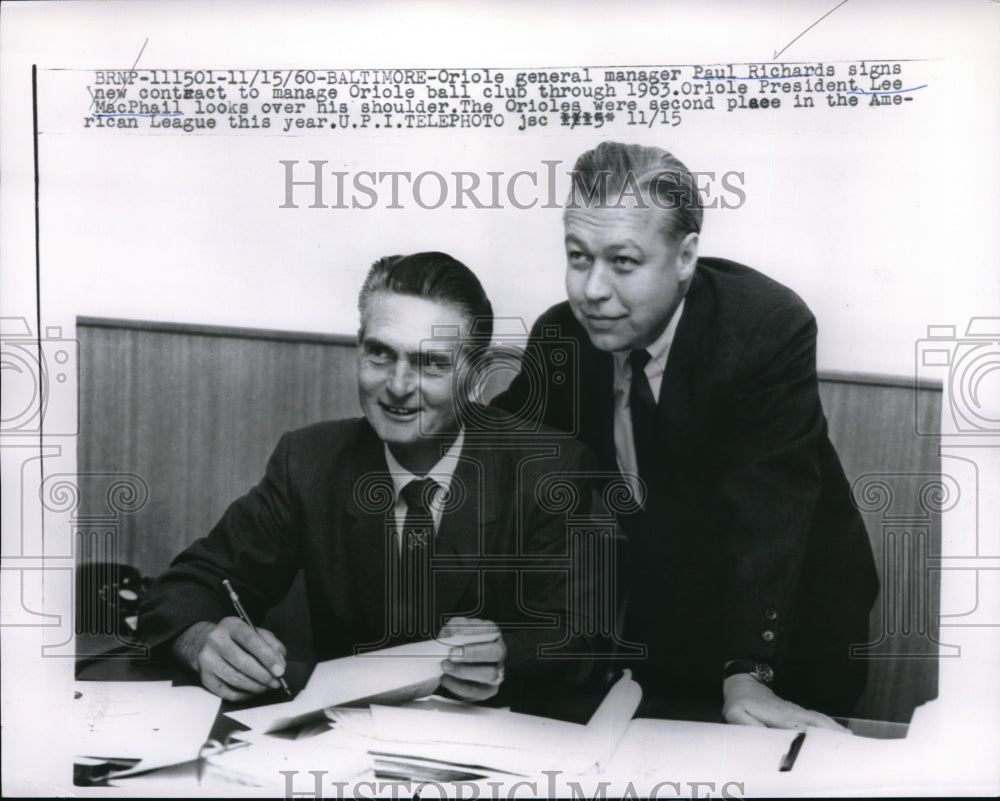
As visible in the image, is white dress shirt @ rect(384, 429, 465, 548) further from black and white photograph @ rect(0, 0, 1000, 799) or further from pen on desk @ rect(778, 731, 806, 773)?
pen on desk @ rect(778, 731, 806, 773)

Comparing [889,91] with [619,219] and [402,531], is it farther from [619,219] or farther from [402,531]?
[402,531]

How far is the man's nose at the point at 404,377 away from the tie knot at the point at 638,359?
56 cm

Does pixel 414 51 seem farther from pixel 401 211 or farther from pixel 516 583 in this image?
pixel 516 583

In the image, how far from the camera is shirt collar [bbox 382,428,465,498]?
306 cm

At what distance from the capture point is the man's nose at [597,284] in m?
3.02

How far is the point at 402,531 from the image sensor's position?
3.07m

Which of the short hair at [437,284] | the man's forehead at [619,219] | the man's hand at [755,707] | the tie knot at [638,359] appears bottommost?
the man's hand at [755,707]

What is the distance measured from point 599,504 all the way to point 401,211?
91 cm

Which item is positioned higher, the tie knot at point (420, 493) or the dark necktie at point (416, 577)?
the tie knot at point (420, 493)

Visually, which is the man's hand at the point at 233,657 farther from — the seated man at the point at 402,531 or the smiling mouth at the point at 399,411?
the smiling mouth at the point at 399,411

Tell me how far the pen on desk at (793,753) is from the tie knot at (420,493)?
1118 millimetres

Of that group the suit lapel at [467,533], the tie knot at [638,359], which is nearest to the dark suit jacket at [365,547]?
the suit lapel at [467,533]

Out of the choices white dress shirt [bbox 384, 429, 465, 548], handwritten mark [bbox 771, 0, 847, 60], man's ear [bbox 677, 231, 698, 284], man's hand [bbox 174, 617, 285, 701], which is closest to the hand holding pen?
man's hand [bbox 174, 617, 285, 701]

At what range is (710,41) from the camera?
3035 mm
